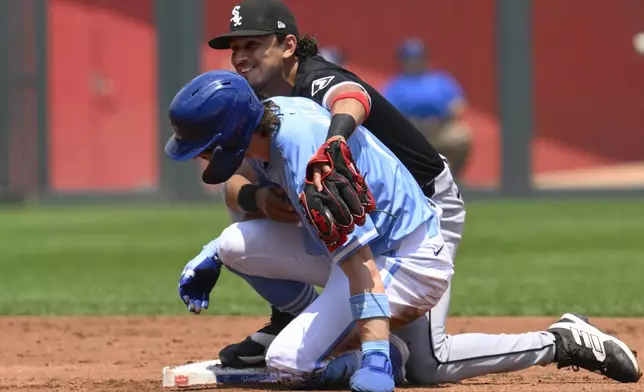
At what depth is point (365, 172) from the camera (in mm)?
4469

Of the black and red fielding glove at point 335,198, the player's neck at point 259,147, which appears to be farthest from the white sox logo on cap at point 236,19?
the black and red fielding glove at point 335,198

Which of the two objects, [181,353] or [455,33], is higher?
[455,33]

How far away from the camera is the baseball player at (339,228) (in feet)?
13.9

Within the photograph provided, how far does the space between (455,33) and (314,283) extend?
51.2 feet

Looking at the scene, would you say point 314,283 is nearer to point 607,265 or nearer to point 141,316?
point 141,316

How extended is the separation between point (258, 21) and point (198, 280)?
102cm

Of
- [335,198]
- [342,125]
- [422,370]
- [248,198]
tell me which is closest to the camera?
[335,198]

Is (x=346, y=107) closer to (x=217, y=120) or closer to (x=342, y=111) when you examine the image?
(x=342, y=111)

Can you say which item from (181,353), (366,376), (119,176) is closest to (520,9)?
(119,176)

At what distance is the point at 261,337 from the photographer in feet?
17.2

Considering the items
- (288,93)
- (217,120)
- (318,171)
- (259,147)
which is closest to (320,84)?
(288,93)

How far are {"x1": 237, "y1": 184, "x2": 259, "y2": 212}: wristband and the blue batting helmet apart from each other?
613mm

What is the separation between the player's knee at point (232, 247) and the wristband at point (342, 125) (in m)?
0.74

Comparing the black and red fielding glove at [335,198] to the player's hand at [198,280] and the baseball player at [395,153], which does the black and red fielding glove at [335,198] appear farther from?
the player's hand at [198,280]
